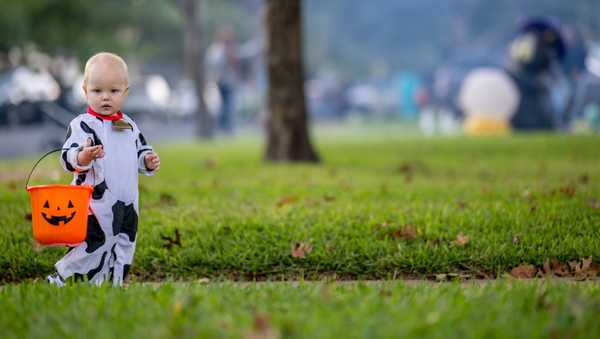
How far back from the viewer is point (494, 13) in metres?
54.2

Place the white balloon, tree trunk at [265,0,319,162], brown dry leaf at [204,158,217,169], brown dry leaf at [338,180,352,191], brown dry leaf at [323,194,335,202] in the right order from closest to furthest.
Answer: brown dry leaf at [323,194,335,202] < brown dry leaf at [338,180,352,191] < tree trunk at [265,0,319,162] < brown dry leaf at [204,158,217,169] < the white balloon

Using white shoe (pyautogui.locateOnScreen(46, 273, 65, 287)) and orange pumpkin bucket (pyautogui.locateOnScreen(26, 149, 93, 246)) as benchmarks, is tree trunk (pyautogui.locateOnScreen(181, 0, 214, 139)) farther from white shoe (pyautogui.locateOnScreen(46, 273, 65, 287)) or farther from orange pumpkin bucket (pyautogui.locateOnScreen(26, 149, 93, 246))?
orange pumpkin bucket (pyautogui.locateOnScreen(26, 149, 93, 246))

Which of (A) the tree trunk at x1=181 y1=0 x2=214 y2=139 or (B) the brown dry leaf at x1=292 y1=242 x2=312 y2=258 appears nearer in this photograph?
(B) the brown dry leaf at x1=292 y1=242 x2=312 y2=258

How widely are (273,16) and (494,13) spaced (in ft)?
153

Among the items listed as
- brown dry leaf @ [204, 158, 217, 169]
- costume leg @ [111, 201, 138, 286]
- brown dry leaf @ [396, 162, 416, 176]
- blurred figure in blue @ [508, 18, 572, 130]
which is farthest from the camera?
blurred figure in blue @ [508, 18, 572, 130]

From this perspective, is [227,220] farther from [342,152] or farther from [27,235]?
[342,152]

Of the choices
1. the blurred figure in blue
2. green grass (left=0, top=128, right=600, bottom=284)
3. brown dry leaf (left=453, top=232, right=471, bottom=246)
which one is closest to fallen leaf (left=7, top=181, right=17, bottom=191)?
green grass (left=0, top=128, right=600, bottom=284)

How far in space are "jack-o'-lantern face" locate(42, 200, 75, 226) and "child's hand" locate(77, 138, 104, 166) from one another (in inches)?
9.1

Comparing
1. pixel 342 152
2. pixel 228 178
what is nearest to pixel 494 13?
pixel 342 152

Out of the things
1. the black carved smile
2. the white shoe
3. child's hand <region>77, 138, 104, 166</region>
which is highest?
child's hand <region>77, 138, 104, 166</region>

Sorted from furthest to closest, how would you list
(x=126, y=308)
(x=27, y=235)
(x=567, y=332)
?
1. (x=27, y=235)
2. (x=126, y=308)
3. (x=567, y=332)

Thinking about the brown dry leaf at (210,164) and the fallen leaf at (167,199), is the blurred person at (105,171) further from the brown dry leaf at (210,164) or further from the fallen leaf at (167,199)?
the brown dry leaf at (210,164)

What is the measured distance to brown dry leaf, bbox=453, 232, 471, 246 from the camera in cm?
493

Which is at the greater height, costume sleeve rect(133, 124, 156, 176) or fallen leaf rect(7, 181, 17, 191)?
costume sleeve rect(133, 124, 156, 176)
